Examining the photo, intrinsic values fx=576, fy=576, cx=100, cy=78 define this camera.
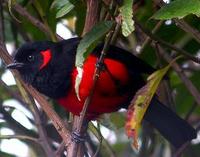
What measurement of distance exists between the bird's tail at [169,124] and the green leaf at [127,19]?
1.02 m

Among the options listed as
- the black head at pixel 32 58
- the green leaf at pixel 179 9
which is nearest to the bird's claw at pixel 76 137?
the green leaf at pixel 179 9

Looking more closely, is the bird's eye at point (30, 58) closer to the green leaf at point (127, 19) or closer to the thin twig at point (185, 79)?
the thin twig at point (185, 79)

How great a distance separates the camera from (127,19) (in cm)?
156

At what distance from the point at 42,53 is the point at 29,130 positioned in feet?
1.16

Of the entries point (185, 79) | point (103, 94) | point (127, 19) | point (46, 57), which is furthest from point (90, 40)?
point (46, 57)

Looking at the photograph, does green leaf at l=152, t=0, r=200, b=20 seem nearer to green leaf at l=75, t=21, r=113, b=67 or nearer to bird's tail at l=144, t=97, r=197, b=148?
green leaf at l=75, t=21, r=113, b=67

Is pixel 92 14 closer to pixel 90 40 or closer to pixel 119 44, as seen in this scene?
pixel 90 40

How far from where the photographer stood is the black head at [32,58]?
101 inches

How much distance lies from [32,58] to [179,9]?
1.17 meters

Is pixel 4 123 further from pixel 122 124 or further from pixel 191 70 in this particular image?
pixel 191 70

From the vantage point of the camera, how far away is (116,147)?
322cm

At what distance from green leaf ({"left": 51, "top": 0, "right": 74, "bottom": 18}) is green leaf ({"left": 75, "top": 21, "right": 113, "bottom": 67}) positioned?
430mm

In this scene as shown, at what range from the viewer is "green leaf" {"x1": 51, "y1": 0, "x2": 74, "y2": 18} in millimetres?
2102

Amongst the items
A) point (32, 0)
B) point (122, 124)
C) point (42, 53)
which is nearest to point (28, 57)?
point (42, 53)
